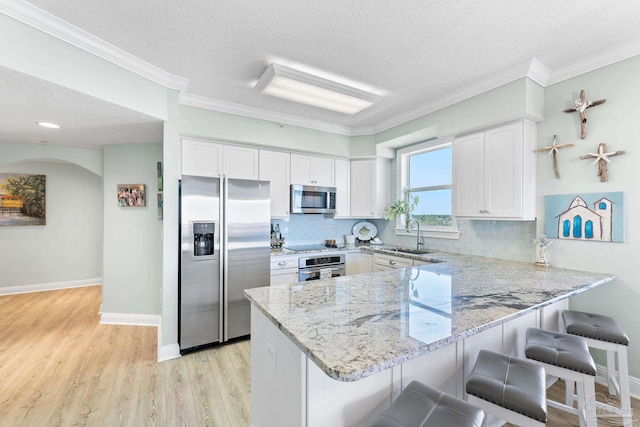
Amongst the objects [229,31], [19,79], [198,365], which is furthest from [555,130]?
[19,79]

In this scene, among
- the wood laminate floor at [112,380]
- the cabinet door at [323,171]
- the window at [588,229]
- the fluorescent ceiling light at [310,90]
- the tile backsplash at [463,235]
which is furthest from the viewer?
the cabinet door at [323,171]

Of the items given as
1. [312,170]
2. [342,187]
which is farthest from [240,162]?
[342,187]

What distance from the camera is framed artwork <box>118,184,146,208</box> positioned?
3.86m

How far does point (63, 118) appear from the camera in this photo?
278 cm

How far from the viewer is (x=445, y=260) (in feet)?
10.0

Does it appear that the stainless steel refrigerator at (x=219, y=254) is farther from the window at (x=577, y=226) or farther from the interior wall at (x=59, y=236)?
the interior wall at (x=59, y=236)

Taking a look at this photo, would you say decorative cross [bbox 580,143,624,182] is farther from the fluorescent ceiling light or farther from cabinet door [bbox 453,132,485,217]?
the fluorescent ceiling light

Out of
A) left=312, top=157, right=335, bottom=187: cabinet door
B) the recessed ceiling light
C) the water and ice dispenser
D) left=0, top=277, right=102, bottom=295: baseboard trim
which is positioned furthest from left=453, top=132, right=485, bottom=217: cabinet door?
left=0, top=277, right=102, bottom=295: baseboard trim

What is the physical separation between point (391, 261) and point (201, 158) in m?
2.65

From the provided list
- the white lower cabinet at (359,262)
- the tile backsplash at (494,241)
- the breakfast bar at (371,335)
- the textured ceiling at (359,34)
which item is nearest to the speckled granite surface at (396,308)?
the breakfast bar at (371,335)

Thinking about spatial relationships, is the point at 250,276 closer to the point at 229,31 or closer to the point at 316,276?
the point at 316,276

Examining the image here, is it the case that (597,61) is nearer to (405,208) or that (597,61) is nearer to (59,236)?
(405,208)

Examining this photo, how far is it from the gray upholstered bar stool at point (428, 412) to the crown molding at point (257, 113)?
10.9 feet

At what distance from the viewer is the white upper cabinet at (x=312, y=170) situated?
400 cm
